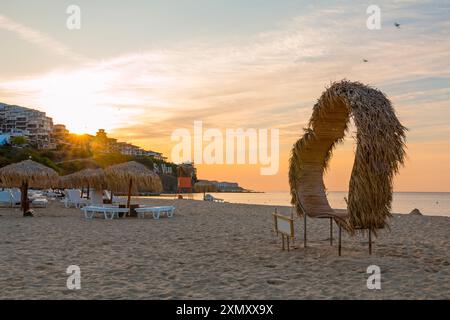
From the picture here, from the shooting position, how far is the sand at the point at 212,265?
6.11 m

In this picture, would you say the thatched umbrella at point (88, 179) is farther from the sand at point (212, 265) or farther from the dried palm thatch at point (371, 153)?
the dried palm thatch at point (371, 153)

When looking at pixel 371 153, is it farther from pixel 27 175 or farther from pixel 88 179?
pixel 27 175

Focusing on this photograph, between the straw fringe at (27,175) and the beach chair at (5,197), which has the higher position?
the straw fringe at (27,175)

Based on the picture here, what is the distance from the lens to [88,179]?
2073 cm

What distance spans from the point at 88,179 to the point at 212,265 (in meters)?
14.0

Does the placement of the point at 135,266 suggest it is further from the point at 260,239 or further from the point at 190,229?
Answer: the point at 190,229

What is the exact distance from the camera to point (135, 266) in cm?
794

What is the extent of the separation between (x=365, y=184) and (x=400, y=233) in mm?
6402

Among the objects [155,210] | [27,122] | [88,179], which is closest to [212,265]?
[155,210]

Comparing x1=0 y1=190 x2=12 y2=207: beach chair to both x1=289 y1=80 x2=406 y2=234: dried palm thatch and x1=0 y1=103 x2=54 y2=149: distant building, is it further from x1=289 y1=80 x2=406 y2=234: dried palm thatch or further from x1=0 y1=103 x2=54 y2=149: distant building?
x1=0 y1=103 x2=54 y2=149: distant building

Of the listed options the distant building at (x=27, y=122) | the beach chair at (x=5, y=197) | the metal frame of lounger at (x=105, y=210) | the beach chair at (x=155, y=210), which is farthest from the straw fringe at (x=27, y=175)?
the distant building at (x=27, y=122)

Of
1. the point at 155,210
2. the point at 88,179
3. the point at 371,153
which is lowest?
the point at 155,210

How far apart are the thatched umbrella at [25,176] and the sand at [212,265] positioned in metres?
6.22
